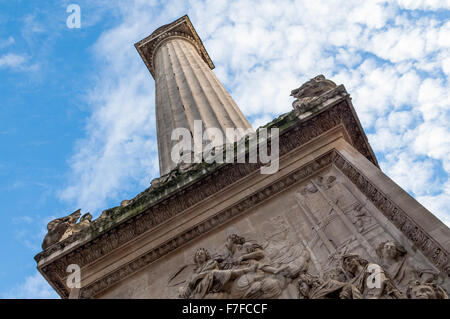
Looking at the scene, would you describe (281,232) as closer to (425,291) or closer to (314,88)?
(425,291)

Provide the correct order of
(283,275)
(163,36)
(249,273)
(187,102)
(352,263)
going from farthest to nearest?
(163,36) → (187,102) → (249,273) → (283,275) → (352,263)

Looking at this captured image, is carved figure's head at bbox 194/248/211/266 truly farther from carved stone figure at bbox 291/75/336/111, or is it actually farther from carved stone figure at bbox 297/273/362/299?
carved stone figure at bbox 291/75/336/111

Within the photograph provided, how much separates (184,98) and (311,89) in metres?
6.67

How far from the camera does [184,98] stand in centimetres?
1783

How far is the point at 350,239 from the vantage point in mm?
8195

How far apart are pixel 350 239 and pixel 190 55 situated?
59.4 ft

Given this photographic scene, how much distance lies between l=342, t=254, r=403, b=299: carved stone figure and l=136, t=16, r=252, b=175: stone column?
791 cm

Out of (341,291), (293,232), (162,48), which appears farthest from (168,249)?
(162,48)

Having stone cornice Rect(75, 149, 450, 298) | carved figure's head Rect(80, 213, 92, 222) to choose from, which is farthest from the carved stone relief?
carved figure's head Rect(80, 213, 92, 222)

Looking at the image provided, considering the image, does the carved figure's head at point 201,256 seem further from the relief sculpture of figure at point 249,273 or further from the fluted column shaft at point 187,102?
the fluted column shaft at point 187,102

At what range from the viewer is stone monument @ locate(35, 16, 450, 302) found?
734cm

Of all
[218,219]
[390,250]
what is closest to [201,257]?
[218,219]

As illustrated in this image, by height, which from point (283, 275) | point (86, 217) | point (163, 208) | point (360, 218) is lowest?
point (283, 275)
